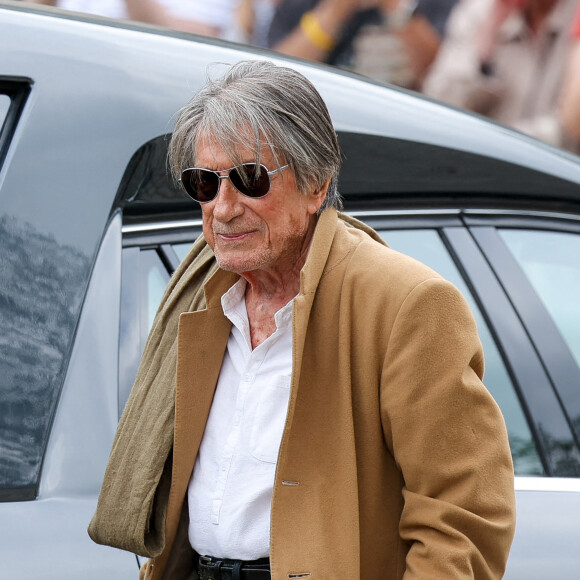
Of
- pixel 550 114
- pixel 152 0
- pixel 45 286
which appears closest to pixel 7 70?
pixel 45 286

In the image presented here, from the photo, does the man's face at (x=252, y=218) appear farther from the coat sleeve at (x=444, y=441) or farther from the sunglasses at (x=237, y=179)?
Result: the coat sleeve at (x=444, y=441)

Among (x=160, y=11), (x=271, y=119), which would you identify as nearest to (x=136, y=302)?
(x=271, y=119)

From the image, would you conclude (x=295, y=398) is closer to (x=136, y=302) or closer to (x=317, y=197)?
(x=317, y=197)

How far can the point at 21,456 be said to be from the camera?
73.3 inches

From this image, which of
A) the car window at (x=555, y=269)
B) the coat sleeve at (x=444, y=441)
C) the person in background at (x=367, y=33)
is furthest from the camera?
the person in background at (x=367, y=33)

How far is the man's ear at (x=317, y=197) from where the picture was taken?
1.76 m

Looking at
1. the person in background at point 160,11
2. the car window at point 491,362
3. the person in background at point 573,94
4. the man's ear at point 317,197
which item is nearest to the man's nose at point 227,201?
the man's ear at point 317,197

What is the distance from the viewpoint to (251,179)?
1.69 m

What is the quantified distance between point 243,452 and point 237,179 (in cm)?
45

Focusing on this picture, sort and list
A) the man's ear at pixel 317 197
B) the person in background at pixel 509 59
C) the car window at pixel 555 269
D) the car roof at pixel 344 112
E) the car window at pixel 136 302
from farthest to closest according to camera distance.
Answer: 1. the person in background at pixel 509 59
2. the car window at pixel 555 269
3. the car roof at pixel 344 112
4. the car window at pixel 136 302
5. the man's ear at pixel 317 197

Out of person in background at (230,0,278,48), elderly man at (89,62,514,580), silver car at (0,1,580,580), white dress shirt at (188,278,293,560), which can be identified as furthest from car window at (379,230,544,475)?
person in background at (230,0,278,48)

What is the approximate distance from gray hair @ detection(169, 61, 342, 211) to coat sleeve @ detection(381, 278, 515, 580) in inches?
12.0

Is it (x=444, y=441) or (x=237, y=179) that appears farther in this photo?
(x=237, y=179)

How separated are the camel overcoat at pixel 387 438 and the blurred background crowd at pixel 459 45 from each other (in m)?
3.39
